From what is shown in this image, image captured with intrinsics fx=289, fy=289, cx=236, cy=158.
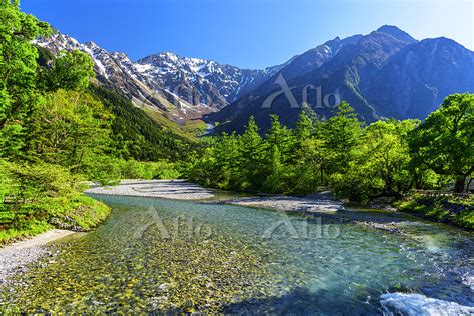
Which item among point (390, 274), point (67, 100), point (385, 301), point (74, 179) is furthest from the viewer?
point (67, 100)

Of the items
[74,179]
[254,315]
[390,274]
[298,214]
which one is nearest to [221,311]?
[254,315]

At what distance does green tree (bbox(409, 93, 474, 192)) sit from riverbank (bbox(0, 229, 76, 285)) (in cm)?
3446

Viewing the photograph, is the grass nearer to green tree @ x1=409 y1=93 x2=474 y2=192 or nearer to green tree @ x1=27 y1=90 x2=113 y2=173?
green tree @ x1=409 y1=93 x2=474 y2=192

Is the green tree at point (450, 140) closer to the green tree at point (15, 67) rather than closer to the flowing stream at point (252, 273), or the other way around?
the flowing stream at point (252, 273)

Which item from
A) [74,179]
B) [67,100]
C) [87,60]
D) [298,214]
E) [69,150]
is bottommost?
[298,214]

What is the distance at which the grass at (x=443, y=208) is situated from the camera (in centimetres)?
2348

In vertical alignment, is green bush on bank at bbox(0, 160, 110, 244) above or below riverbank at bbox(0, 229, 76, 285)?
above

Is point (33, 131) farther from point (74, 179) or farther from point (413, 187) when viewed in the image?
point (413, 187)

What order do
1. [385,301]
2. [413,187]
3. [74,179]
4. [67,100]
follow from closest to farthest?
[385,301] → [74,179] → [67,100] → [413,187]

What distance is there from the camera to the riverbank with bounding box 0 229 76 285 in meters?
12.4

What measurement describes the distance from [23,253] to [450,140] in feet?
116

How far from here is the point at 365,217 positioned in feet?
91.5

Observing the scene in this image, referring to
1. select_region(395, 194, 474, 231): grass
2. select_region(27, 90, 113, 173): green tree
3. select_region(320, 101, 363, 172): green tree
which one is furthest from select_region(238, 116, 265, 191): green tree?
select_region(27, 90, 113, 173): green tree

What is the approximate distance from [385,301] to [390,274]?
3071mm
